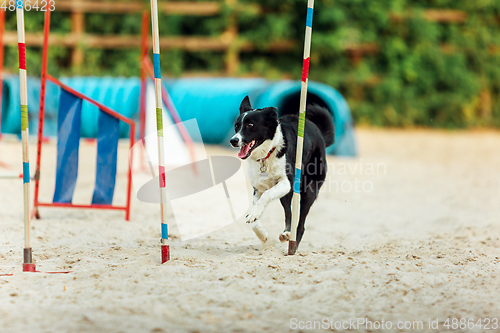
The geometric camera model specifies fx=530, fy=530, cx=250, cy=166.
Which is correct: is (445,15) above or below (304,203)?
above

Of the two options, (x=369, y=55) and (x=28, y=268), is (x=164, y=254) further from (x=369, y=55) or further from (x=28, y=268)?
(x=369, y=55)

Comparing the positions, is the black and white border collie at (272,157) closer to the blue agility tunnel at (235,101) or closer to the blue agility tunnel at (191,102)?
the blue agility tunnel at (235,101)

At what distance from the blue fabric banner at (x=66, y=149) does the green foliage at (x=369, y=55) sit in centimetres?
922

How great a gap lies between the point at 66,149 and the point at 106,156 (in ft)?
1.06

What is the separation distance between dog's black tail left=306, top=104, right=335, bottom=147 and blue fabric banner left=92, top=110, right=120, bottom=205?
65.6 inches

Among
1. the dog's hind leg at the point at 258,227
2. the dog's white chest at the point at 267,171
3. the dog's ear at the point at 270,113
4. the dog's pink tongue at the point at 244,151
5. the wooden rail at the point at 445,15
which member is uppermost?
the wooden rail at the point at 445,15

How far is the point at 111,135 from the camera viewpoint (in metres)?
4.41

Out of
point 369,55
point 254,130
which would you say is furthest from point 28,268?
point 369,55

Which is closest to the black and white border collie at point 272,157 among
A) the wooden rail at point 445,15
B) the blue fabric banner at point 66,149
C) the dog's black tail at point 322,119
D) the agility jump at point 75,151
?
the dog's black tail at point 322,119

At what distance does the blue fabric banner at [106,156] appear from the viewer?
438 cm

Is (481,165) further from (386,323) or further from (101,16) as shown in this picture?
(101,16)

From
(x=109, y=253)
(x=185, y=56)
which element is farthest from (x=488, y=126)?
(x=109, y=253)

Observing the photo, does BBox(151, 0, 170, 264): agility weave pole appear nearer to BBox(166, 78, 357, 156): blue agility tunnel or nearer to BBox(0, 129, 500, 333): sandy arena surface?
BBox(0, 129, 500, 333): sandy arena surface

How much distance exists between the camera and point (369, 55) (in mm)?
14367
